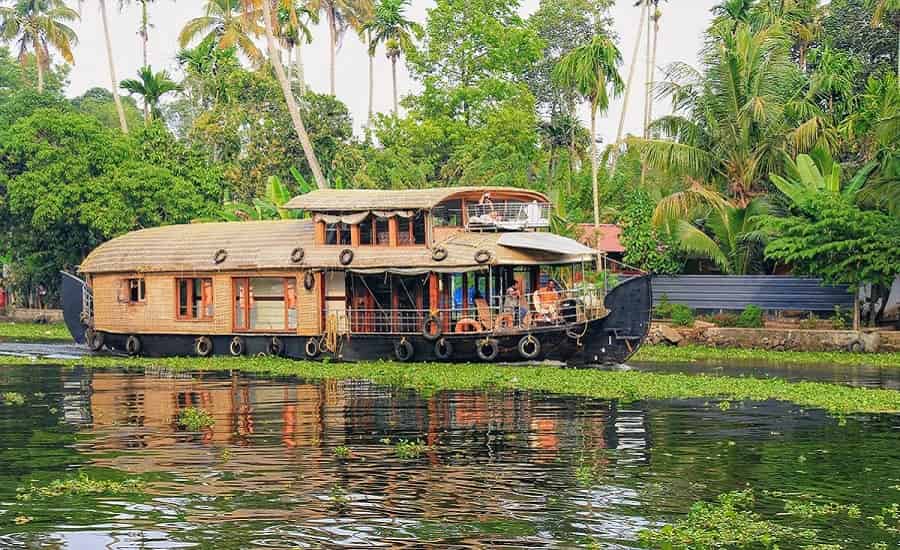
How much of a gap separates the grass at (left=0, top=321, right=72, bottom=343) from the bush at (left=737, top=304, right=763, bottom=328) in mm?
17614

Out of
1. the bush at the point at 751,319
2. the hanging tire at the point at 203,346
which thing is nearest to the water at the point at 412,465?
the hanging tire at the point at 203,346

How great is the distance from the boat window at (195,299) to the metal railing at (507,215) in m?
6.14

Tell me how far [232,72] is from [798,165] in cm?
2071

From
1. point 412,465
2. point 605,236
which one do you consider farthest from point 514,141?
point 412,465

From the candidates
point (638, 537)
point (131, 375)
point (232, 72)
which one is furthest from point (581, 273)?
point (232, 72)

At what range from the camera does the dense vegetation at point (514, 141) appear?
104ft

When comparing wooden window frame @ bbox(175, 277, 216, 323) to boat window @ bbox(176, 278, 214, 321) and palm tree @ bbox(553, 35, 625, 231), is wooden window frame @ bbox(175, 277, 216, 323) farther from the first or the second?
palm tree @ bbox(553, 35, 625, 231)

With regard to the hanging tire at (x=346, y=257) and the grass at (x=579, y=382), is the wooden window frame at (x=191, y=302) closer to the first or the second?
the grass at (x=579, y=382)

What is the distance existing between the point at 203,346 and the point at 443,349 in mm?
6001

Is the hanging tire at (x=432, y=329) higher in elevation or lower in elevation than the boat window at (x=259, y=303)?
lower

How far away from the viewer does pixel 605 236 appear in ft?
128

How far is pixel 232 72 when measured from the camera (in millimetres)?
43469

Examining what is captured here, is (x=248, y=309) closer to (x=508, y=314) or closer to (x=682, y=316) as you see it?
(x=508, y=314)

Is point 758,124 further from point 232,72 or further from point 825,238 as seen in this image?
point 232,72
